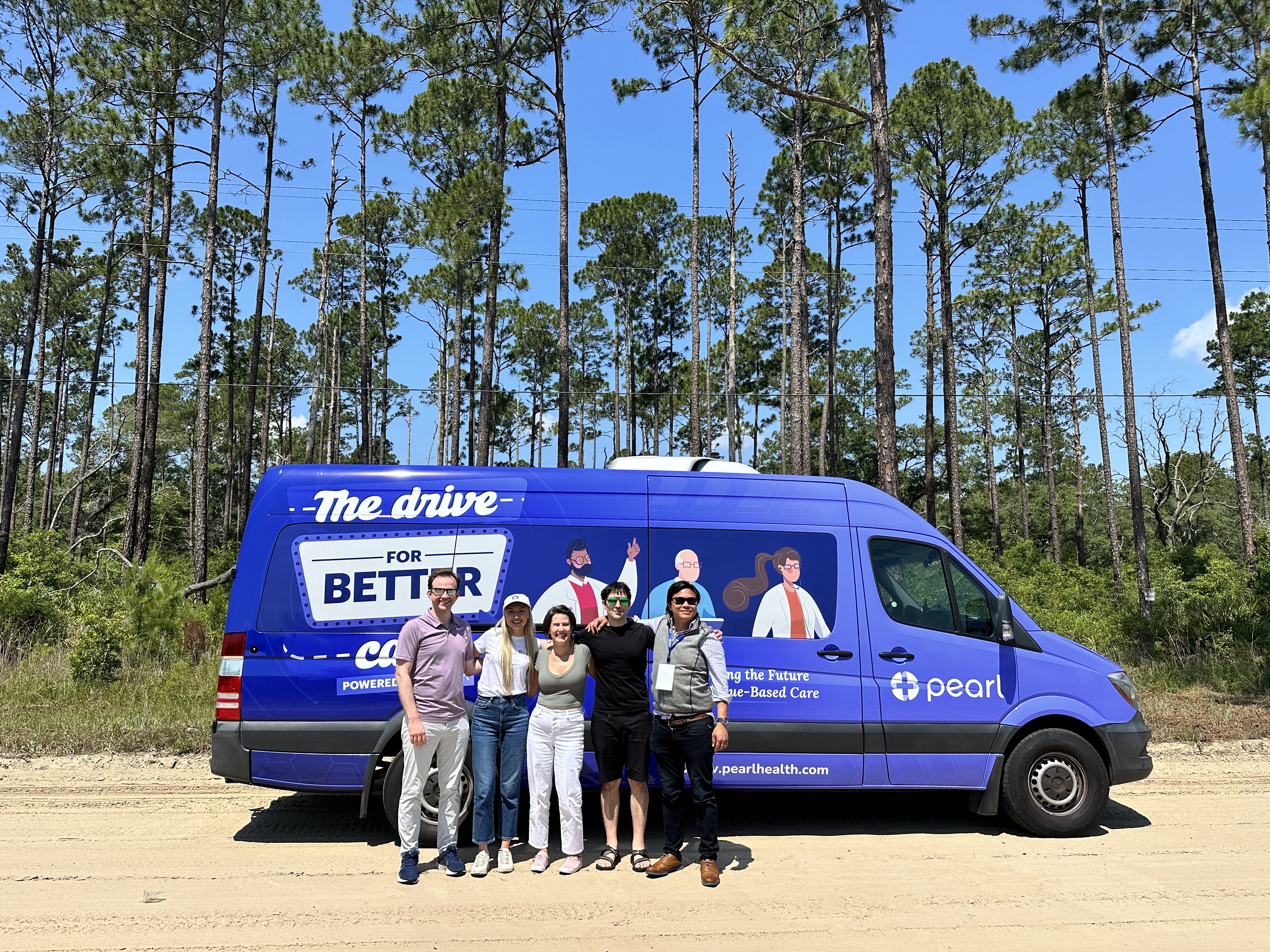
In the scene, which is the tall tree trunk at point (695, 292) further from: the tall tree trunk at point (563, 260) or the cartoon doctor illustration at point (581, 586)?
the cartoon doctor illustration at point (581, 586)

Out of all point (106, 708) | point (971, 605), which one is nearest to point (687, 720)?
point (971, 605)

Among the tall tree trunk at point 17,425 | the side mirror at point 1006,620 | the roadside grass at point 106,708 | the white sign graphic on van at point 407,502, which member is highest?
the tall tree trunk at point 17,425

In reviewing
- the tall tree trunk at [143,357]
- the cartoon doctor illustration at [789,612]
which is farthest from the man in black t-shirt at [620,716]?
the tall tree trunk at [143,357]

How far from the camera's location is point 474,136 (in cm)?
2266

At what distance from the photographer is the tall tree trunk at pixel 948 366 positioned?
81.9 feet

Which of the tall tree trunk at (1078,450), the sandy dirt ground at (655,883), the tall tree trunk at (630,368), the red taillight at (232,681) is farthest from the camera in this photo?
the tall tree trunk at (630,368)

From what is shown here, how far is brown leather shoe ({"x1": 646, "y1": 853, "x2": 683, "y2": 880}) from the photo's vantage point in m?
4.71

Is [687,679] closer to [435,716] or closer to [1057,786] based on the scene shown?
[435,716]

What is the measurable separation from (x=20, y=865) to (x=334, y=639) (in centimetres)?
220

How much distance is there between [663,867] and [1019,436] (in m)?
38.9

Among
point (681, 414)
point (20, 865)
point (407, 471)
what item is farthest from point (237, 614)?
point (681, 414)

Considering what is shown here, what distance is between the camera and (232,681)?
16.9ft

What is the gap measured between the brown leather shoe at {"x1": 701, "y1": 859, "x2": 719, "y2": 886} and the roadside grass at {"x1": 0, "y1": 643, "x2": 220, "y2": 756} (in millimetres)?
4964

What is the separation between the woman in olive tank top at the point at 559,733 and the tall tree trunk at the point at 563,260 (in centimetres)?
1566
